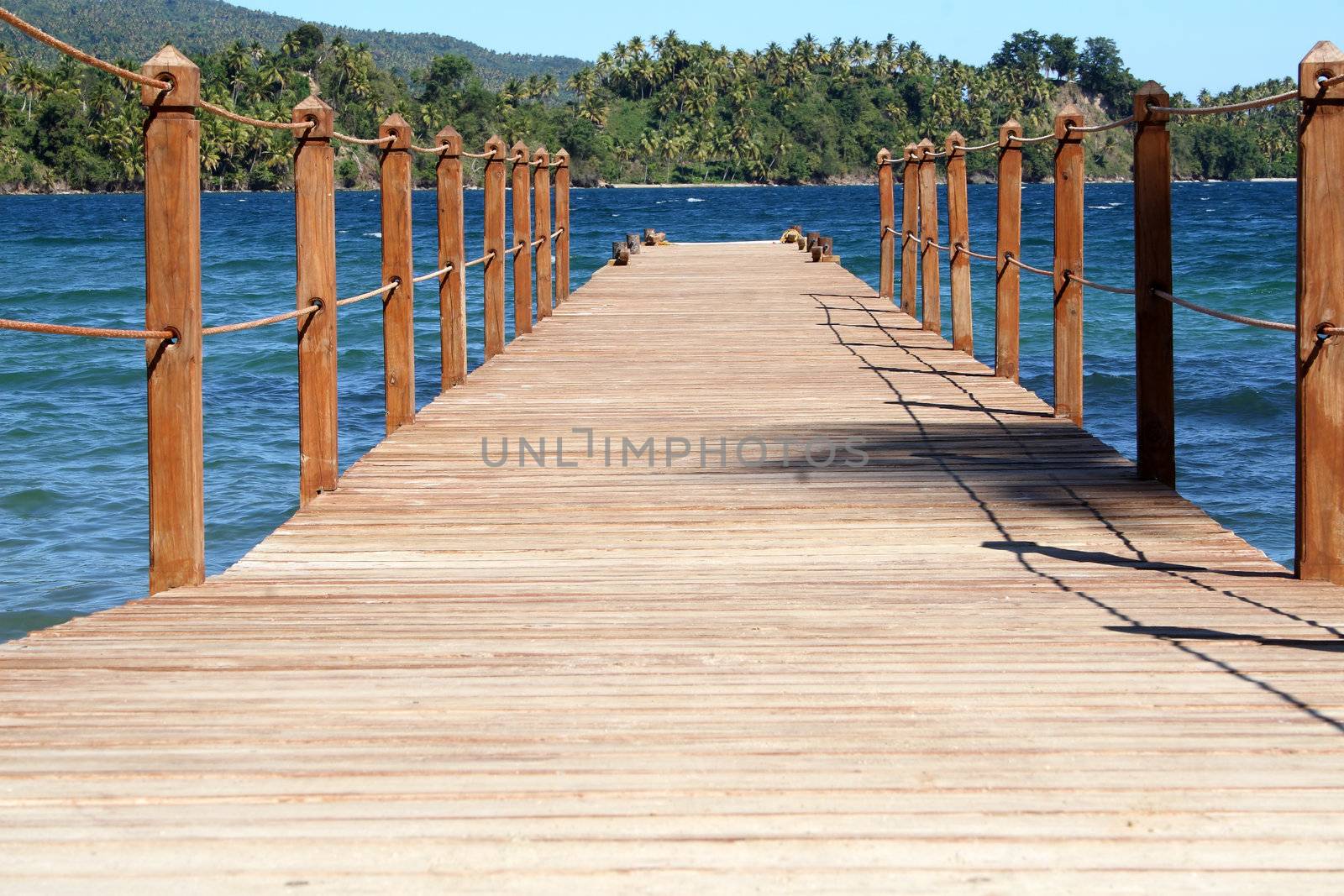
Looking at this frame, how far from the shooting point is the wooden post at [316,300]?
5.43 m

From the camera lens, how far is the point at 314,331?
5457 millimetres

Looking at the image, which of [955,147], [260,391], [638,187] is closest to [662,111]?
[638,187]

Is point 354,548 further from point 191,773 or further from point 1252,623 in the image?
point 1252,623

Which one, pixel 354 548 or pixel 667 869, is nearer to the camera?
pixel 667 869

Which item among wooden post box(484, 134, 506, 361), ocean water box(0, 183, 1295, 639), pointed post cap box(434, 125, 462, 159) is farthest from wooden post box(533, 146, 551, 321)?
pointed post cap box(434, 125, 462, 159)

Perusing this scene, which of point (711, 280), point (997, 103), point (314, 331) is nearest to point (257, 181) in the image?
point (997, 103)

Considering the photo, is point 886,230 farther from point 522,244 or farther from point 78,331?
point 78,331

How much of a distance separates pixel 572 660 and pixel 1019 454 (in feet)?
10.5

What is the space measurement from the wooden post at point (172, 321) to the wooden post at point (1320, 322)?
2970 millimetres

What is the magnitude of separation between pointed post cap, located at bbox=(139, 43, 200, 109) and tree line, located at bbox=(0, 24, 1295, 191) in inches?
4050

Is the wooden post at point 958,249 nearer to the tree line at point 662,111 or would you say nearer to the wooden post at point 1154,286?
the wooden post at point 1154,286

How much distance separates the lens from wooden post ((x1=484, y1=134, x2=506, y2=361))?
9281mm

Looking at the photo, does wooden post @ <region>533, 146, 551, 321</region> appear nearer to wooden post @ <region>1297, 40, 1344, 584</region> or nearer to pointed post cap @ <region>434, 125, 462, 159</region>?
pointed post cap @ <region>434, 125, 462, 159</region>

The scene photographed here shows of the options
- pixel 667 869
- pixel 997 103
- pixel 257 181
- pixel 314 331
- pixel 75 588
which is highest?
pixel 997 103
